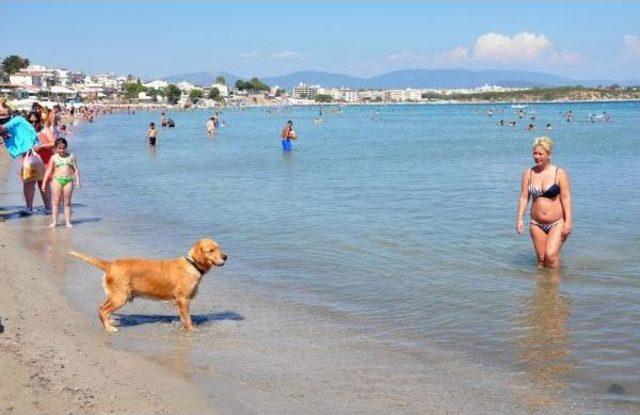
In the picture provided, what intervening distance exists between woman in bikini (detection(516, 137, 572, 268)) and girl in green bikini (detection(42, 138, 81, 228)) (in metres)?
7.32

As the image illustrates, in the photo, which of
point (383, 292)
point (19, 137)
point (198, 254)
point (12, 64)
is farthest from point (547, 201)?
point (12, 64)

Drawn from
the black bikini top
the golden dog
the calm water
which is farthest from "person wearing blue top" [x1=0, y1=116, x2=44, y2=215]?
the black bikini top

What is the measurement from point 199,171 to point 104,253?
1388 centimetres

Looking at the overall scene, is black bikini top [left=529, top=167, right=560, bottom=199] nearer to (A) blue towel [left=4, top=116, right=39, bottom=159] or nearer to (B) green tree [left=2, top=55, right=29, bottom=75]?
(A) blue towel [left=4, top=116, right=39, bottom=159]

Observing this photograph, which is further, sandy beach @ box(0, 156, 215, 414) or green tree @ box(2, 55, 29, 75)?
green tree @ box(2, 55, 29, 75)

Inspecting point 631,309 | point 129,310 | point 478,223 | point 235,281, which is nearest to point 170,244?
point 235,281

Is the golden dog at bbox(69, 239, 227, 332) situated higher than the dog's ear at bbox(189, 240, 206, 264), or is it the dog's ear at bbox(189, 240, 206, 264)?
the dog's ear at bbox(189, 240, 206, 264)

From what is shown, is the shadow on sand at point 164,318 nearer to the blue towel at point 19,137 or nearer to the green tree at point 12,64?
the blue towel at point 19,137

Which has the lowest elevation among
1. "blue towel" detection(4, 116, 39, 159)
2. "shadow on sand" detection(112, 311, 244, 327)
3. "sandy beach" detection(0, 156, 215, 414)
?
"shadow on sand" detection(112, 311, 244, 327)

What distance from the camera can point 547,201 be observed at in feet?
28.7

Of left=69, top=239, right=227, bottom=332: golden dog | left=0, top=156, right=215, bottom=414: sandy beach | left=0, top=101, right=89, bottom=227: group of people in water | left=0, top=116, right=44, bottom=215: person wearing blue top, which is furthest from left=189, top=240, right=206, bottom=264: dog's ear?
left=0, top=116, right=44, bottom=215: person wearing blue top

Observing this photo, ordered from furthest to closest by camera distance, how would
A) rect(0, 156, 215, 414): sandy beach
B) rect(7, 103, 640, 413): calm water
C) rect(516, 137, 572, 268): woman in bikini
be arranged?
rect(516, 137, 572, 268): woman in bikini, rect(7, 103, 640, 413): calm water, rect(0, 156, 215, 414): sandy beach

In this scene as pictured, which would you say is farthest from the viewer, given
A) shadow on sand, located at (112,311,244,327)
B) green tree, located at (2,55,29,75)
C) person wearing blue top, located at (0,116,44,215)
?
green tree, located at (2,55,29,75)

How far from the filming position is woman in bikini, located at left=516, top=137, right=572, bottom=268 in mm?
8594
